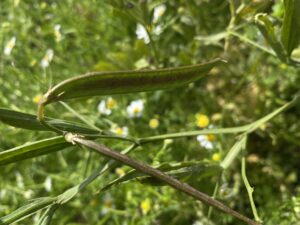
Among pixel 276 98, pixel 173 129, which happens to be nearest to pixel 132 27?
pixel 173 129

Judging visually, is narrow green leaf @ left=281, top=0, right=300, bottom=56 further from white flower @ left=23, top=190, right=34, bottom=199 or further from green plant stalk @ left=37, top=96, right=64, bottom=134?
white flower @ left=23, top=190, right=34, bottom=199

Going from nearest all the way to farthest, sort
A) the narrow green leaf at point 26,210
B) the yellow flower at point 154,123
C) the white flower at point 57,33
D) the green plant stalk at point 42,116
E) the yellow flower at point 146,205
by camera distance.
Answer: the green plant stalk at point 42,116
the narrow green leaf at point 26,210
the yellow flower at point 146,205
the yellow flower at point 154,123
the white flower at point 57,33

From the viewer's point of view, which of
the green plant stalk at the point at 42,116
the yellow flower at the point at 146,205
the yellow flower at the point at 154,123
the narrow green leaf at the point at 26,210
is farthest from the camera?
the yellow flower at the point at 154,123

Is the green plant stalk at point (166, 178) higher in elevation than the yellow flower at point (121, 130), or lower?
lower

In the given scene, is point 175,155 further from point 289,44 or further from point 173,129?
point 289,44

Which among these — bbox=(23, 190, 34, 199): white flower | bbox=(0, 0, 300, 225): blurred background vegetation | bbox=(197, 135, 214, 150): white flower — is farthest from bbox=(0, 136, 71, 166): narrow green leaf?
bbox=(23, 190, 34, 199): white flower

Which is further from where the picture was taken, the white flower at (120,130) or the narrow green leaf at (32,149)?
the white flower at (120,130)

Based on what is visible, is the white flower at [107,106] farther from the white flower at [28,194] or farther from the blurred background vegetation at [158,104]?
the white flower at [28,194]

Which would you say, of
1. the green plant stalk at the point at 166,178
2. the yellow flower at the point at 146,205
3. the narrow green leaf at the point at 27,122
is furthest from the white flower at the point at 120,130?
the green plant stalk at the point at 166,178
